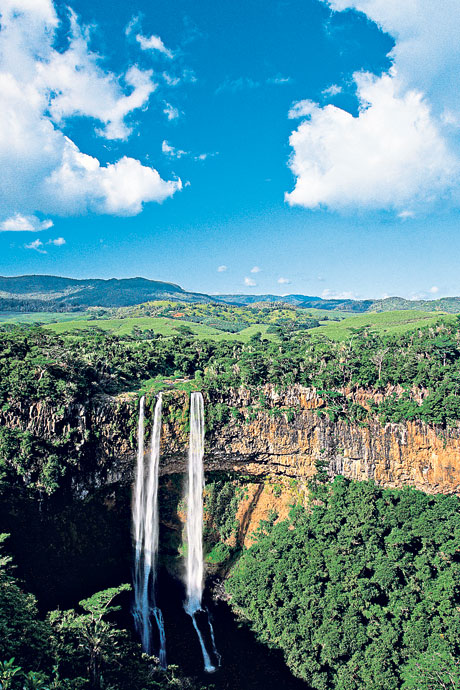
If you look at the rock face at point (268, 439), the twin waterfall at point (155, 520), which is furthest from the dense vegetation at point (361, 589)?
the twin waterfall at point (155, 520)

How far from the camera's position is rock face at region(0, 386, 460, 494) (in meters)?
26.3

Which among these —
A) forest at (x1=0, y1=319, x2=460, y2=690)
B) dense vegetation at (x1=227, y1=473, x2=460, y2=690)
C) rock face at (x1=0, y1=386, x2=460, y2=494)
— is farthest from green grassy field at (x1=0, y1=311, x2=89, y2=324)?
dense vegetation at (x1=227, y1=473, x2=460, y2=690)

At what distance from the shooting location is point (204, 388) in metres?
29.8

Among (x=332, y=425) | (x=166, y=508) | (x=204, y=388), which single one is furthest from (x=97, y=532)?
(x=332, y=425)

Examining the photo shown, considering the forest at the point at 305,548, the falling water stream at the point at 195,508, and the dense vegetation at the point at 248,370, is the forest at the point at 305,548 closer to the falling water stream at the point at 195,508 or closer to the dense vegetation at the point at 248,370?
the dense vegetation at the point at 248,370

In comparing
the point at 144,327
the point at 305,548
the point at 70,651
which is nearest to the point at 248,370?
the point at 305,548

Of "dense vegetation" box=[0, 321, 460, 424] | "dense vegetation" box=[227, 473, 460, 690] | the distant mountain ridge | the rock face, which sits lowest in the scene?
"dense vegetation" box=[227, 473, 460, 690]

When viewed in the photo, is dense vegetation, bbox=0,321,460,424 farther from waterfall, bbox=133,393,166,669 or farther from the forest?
waterfall, bbox=133,393,166,669

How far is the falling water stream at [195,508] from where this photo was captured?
28.0 meters

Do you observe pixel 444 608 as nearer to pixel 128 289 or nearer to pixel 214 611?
pixel 214 611

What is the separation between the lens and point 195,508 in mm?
29156

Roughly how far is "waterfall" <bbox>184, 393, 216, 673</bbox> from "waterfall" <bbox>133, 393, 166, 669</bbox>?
94.5 inches

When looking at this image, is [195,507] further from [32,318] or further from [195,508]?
[32,318]

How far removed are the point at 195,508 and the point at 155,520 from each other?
296 centimetres
